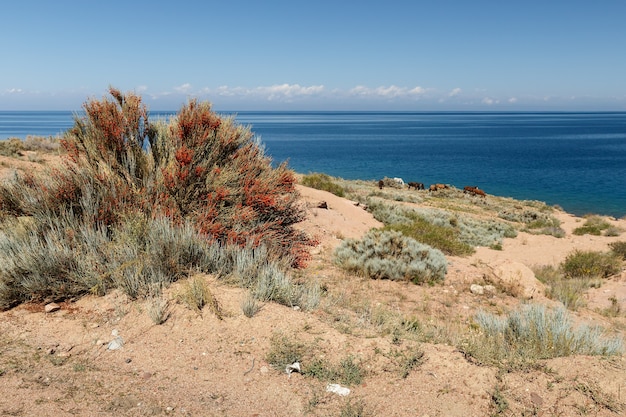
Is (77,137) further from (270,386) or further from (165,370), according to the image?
(270,386)

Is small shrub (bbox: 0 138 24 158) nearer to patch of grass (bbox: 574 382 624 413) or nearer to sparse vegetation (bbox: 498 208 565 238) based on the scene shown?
patch of grass (bbox: 574 382 624 413)

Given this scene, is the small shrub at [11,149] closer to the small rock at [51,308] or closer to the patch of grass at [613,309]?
the small rock at [51,308]

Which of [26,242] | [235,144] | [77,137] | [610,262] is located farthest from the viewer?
[610,262]

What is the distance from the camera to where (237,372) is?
13.0 feet

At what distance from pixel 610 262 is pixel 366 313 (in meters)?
10.4

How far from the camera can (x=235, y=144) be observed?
25.8ft

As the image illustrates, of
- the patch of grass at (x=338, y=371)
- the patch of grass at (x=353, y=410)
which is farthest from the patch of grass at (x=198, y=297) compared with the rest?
the patch of grass at (x=353, y=410)

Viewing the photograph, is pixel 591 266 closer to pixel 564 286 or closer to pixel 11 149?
pixel 564 286

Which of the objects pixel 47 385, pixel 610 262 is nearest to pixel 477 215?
pixel 610 262

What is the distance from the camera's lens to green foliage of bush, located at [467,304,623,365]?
423cm

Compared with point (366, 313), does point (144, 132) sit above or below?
above

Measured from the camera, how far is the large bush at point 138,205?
5.18 m

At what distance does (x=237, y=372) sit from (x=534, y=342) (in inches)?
124

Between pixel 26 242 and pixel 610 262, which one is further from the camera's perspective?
pixel 610 262
